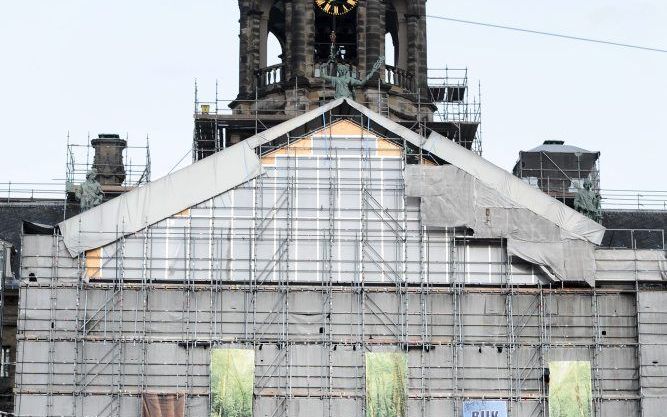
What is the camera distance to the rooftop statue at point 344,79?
82.0 meters

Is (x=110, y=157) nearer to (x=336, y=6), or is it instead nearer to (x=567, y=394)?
(x=336, y=6)

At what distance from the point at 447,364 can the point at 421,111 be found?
16278 millimetres

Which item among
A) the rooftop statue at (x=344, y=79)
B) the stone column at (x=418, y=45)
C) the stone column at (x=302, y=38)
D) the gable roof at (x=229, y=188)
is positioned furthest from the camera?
the stone column at (x=418, y=45)

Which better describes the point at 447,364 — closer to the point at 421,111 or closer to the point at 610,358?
the point at 610,358

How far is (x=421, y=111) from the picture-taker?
8900cm

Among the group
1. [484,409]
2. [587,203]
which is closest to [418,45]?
[587,203]

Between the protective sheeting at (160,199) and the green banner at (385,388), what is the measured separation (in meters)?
8.61

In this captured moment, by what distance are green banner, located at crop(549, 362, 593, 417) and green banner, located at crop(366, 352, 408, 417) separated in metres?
5.37

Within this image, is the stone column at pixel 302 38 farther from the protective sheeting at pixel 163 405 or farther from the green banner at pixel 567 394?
the green banner at pixel 567 394

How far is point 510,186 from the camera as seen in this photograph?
77562mm

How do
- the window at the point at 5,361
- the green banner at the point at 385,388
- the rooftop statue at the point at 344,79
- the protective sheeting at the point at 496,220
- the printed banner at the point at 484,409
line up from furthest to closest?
the window at the point at 5,361
the rooftop statue at the point at 344,79
the protective sheeting at the point at 496,220
the printed banner at the point at 484,409
the green banner at the point at 385,388

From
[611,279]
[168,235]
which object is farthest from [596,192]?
[168,235]

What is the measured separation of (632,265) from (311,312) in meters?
12.1

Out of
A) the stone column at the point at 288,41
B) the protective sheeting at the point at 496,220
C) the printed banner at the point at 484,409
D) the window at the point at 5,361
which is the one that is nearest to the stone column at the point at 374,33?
the stone column at the point at 288,41
